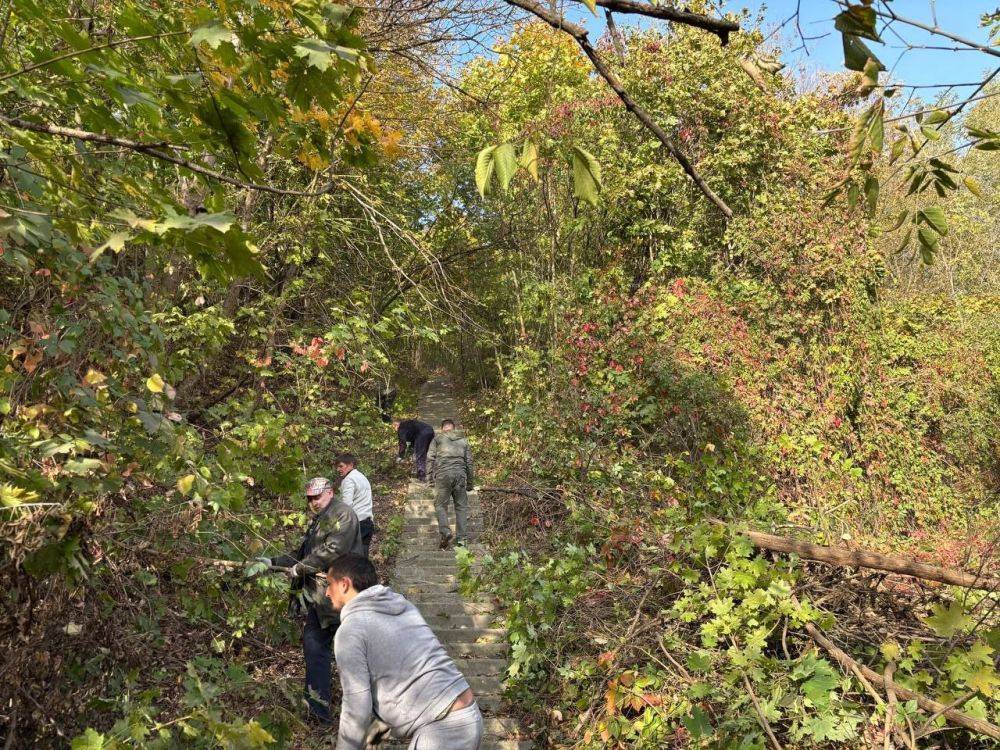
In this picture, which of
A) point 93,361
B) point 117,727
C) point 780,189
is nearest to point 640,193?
point 780,189

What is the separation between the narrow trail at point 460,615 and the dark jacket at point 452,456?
1.12m

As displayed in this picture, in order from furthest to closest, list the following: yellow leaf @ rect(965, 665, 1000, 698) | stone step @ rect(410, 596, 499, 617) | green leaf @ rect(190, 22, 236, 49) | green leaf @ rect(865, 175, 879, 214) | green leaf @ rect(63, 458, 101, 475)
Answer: stone step @ rect(410, 596, 499, 617) → yellow leaf @ rect(965, 665, 1000, 698) → green leaf @ rect(63, 458, 101, 475) → green leaf @ rect(865, 175, 879, 214) → green leaf @ rect(190, 22, 236, 49)

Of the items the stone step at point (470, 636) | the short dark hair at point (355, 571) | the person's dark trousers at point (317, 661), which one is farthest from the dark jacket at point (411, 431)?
the short dark hair at point (355, 571)

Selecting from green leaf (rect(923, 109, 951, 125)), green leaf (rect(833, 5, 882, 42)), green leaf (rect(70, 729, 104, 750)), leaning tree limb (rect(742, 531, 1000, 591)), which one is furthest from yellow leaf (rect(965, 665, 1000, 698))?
green leaf (rect(70, 729, 104, 750))

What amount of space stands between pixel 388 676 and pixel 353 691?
0.15m

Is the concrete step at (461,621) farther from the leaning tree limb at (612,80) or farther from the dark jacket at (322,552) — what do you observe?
the leaning tree limb at (612,80)

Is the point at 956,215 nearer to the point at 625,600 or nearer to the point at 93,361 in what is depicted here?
the point at 625,600

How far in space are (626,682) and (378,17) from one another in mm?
6807

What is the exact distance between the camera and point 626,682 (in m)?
4.18

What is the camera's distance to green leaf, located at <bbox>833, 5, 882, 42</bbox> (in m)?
1.55

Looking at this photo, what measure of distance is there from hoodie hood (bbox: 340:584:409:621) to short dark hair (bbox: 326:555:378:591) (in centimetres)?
12

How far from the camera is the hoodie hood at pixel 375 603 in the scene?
2.89 metres

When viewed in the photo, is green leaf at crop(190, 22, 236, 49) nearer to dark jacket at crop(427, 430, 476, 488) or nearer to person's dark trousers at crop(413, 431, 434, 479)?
dark jacket at crop(427, 430, 476, 488)

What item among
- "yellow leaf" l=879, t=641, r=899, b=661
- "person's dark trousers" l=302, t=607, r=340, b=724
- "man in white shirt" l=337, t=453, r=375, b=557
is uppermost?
"man in white shirt" l=337, t=453, r=375, b=557
